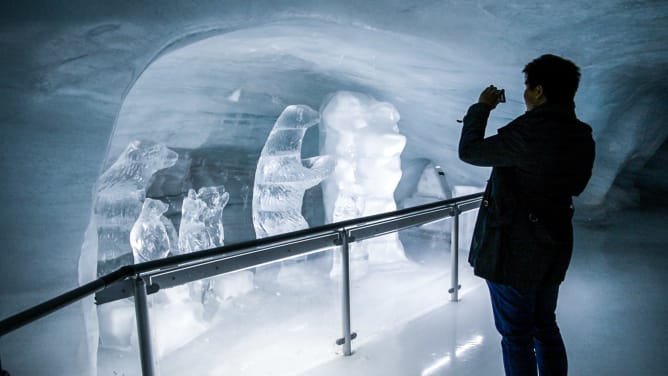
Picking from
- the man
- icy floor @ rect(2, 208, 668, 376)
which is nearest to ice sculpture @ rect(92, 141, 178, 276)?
icy floor @ rect(2, 208, 668, 376)

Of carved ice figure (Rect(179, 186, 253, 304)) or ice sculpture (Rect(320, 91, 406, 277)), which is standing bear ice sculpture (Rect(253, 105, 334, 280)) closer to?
ice sculpture (Rect(320, 91, 406, 277))

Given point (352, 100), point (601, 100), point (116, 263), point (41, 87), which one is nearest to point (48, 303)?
point (41, 87)

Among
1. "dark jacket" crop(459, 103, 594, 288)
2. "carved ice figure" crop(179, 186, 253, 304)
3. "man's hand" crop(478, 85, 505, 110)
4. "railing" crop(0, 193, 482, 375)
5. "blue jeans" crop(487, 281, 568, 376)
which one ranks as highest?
"man's hand" crop(478, 85, 505, 110)

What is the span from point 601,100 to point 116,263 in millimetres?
6136

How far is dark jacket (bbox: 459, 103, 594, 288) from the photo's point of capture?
1.56m

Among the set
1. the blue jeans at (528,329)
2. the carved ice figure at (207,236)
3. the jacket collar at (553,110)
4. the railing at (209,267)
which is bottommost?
the carved ice figure at (207,236)

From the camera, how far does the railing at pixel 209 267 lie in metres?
1.47

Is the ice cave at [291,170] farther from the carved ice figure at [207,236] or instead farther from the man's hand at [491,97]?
the man's hand at [491,97]

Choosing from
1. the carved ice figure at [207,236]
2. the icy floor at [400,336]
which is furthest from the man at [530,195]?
the carved ice figure at [207,236]

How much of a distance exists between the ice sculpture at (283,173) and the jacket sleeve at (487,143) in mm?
3996

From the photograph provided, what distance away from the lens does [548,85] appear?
1.63 m

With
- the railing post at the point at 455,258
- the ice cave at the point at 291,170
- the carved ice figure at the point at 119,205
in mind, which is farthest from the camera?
the carved ice figure at the point at 119,205

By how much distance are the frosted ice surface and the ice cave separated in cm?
2

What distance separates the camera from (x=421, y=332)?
9.35 ft
